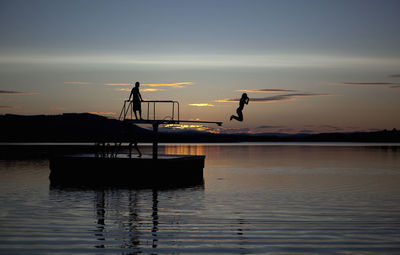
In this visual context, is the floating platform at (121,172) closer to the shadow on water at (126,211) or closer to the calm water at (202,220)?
the shadow on water at (126,211)

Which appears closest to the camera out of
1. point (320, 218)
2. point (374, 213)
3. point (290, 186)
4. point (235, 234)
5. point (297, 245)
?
point (297, 245)

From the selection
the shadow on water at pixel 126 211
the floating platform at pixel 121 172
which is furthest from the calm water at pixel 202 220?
the floating platform at pixel 121 172

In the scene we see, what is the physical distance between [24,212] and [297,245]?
11386mm

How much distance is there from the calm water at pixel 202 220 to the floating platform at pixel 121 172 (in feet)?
9.66

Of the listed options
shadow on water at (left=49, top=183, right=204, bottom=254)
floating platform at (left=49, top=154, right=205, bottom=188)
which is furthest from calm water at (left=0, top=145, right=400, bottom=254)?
floating platform at (left=49, top=154, right=205, bottom=188)

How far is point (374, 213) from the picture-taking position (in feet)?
63.9

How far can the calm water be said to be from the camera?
40.4 ft

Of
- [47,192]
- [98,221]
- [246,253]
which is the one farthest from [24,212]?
[246,253]

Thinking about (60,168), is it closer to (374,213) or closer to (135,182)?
(135,182)

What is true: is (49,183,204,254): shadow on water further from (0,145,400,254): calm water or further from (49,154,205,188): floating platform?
(49,154,205,188): floating platform

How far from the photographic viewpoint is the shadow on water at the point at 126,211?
506 inches

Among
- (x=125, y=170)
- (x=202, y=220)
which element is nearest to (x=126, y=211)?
(x=202, y=220)

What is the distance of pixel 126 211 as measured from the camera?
Result: 19.8 m

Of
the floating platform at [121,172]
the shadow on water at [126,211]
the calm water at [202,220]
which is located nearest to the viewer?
the calm water at [202,220]
